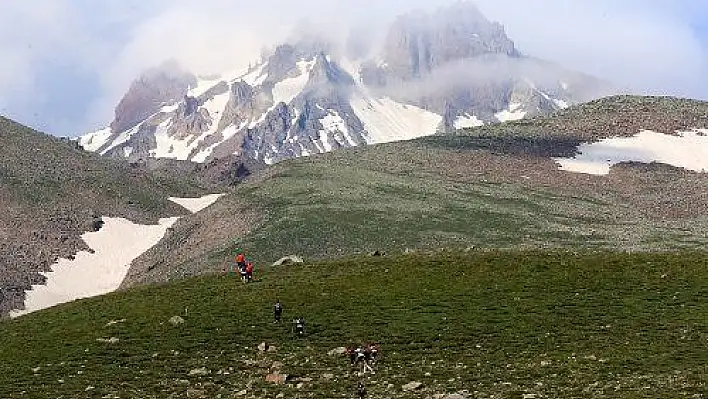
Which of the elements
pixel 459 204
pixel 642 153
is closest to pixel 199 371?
pixel 459 204

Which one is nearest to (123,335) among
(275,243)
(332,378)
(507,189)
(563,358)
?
(332,378)

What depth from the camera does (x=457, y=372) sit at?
136 feet

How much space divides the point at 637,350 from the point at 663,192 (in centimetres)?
12450

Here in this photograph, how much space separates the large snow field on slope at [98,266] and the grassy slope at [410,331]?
80457 millimetres

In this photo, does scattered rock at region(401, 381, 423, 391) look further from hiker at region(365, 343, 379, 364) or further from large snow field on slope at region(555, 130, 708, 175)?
large snow field on slope at region(555, 130, 708, 175)

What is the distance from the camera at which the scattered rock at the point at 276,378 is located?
42.0m

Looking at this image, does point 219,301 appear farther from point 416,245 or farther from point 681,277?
point 416,245

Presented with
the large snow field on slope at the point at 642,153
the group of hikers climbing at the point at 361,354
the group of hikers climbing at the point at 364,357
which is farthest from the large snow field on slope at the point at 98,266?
the group of hikers climbing at the point at 364,357

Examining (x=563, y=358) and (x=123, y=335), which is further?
(x=123, y=335)

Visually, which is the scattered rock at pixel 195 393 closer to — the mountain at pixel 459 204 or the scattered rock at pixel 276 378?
the scattered rock at pixel 276 378

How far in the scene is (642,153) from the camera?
188 metres

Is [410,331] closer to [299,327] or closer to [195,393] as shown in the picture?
[299,327]

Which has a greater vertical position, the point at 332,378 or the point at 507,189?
the point at 507,189

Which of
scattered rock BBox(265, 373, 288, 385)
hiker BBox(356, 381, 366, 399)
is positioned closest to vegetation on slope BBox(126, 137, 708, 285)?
scattered rock BBox(265, 373, 288, 385)
